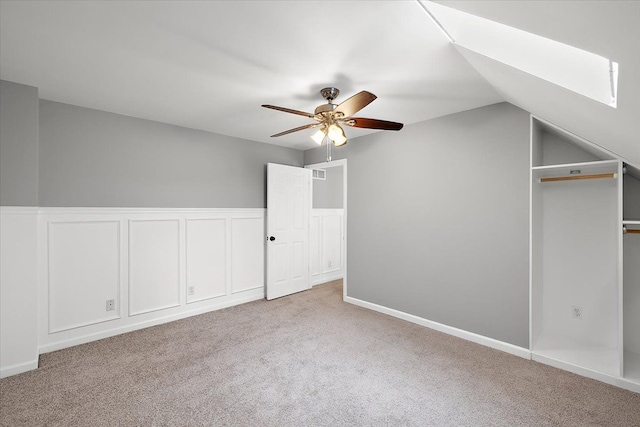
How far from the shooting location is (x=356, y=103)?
2131mm

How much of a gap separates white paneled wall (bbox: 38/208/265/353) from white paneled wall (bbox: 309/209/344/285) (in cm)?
119

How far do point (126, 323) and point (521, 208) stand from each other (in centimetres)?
442

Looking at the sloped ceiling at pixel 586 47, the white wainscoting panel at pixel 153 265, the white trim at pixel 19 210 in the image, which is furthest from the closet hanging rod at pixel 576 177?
the white trim at pixel 19 210

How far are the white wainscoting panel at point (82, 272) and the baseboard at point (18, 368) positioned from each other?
404mm

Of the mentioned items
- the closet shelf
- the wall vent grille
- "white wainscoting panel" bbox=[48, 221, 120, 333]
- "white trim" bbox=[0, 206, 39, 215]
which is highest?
the wall vent grille

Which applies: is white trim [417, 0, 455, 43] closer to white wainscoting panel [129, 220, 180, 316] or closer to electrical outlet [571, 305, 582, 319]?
electrical outlet [571, 305, 582, 319]

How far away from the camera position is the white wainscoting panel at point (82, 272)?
2.91 m

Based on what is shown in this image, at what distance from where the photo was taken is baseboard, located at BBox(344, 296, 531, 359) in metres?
2.78

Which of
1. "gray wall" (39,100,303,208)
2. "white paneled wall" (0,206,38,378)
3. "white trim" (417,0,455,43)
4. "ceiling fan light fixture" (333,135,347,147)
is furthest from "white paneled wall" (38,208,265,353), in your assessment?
"white trim" (417,0,455,43)

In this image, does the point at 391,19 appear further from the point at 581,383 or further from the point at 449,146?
the point at 581,383

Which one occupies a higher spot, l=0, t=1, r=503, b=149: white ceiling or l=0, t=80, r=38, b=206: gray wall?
l=0, t=1, r=503, b=149: white ceiling

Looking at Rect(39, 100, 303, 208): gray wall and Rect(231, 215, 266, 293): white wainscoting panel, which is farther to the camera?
Rect(231, 215, 266, 293): white wainscoting panel

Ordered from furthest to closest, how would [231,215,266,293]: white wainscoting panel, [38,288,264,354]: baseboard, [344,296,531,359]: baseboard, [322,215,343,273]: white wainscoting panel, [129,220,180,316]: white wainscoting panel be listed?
[322,215,343,273]: white wainscoting panel
[231,215,266,293]: white wainscoting panel
[129,220,180,316]: white wainscoting panel
[38,288,264,354]: baseboard
[344,296,531,359]: baseboard

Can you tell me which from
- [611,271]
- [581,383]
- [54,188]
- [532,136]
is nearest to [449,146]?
[532,136]
